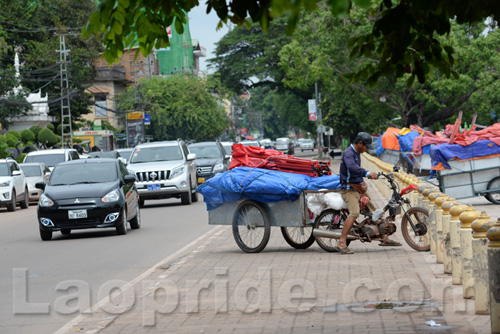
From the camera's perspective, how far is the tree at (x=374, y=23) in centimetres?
550

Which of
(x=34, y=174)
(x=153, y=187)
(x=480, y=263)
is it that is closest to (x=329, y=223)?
(x=480, y=263)

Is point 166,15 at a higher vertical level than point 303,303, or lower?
higher

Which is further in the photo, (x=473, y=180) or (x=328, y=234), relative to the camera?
(x=473, y=180)

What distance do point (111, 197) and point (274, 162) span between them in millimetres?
4886

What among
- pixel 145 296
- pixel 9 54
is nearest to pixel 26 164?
pixel 145 296

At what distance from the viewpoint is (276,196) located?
526 inches

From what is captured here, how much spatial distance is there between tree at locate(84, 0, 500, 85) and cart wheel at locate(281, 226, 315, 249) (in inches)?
258

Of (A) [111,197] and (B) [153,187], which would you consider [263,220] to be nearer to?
(A) [111,197]

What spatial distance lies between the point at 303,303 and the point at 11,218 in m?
18.7

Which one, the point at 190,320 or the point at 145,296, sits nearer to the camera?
the point at 190,320

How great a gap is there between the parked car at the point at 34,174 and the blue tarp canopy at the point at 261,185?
2013 cm

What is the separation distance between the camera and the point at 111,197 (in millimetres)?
17547

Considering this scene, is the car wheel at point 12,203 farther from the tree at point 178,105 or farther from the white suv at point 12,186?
the tree at point 178,105

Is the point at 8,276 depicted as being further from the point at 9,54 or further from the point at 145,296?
the point at 9,54
